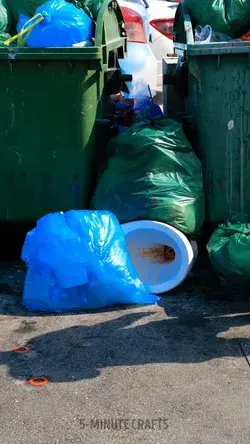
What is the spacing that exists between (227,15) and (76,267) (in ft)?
6.97

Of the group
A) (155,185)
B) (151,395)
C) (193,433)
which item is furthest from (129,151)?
(193,433)

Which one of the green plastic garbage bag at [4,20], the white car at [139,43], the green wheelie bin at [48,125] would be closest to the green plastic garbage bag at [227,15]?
the green wheelie bin at [48,125]

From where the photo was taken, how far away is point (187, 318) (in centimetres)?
401

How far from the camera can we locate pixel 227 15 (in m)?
4.84

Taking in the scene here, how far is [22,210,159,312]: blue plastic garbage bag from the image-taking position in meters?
4.03

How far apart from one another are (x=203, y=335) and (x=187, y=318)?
25cm

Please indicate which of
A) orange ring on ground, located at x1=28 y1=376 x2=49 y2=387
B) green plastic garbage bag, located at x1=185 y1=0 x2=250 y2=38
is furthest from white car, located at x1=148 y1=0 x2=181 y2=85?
orange ring on ground, located at x1=28 y1=376 x2=49 y2=387

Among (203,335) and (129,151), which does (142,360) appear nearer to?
(203,335)

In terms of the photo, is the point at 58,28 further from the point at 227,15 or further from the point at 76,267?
the point at 76,267

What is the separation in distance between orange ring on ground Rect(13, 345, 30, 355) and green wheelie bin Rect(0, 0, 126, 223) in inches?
48.9

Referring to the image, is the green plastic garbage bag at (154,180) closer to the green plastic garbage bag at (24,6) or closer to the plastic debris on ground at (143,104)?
the plastic debris on ground at (143,104)

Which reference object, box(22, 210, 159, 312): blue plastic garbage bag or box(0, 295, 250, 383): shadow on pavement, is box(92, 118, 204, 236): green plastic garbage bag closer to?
box(22, 210, 159, 312): blue plastic garbage bag

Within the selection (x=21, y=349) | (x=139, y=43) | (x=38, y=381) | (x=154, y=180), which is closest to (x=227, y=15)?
(x=154, y=180)

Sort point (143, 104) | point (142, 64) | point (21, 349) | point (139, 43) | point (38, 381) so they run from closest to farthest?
1. point (38, 381)
2. point (21, 349)
3. point (143, 104)
4. point (142, 64)
5. point (139, 43)
